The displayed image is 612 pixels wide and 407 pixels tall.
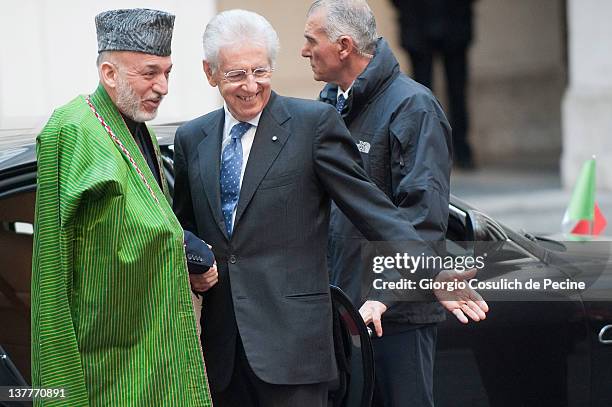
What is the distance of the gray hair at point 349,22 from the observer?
3818 millimetres

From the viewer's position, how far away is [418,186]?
11.8 feet

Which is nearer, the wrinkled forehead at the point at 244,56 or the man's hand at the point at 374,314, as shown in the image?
the wrinkled forehead at the point at 244,56

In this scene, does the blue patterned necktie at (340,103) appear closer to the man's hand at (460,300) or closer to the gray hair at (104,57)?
the man's hand at (460,300)

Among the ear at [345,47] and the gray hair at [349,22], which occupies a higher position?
the gray hair at [349,22]

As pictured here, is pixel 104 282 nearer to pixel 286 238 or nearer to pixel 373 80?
pixel 286 238

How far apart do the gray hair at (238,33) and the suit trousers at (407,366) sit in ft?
3.33

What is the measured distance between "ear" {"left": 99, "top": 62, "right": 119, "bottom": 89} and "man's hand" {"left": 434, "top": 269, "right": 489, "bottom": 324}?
3.59ft

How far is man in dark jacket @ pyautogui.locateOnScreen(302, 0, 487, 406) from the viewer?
3.65 meters

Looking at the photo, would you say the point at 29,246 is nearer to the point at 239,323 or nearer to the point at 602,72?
the point at 239,323

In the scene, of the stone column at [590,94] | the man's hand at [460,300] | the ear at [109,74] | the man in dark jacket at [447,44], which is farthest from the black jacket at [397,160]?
the man in dark jacket at [447,44]

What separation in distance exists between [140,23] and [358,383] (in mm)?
1382

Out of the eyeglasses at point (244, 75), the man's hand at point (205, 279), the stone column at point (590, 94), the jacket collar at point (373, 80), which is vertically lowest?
the stone column at point (590, 94)

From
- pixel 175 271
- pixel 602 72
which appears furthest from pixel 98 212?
pixel 602 72

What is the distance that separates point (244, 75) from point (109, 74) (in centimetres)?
37
